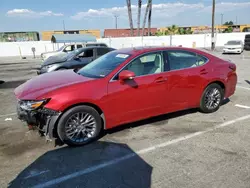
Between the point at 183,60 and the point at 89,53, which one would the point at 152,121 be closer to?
the point at 183,60

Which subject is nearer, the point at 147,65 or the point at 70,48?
the point at 147,65

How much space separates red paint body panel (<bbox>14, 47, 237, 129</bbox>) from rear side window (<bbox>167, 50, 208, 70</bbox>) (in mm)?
99

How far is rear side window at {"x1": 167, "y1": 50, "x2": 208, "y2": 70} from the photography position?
454 cm

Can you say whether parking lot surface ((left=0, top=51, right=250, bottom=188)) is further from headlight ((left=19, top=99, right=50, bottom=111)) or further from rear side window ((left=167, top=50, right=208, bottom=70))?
rear side window ((left=167, top=50, right=208, bottom=70))

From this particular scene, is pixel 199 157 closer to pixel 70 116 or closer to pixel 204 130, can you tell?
pixel 204 130

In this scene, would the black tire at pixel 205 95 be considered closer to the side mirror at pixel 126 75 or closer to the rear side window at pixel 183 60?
the rear side window at pixel 183 60

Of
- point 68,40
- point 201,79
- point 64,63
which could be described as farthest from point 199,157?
point 68,40

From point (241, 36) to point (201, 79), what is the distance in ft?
138

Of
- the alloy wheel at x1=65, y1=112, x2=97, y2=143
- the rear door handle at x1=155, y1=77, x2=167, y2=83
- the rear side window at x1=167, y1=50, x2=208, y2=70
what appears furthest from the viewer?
the rear side window at x1=167, y1=50, x2=208, y2=70

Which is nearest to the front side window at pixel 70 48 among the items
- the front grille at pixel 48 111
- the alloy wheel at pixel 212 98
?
the alloy wheel at pixel 212 98

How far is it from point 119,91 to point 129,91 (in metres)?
0.19

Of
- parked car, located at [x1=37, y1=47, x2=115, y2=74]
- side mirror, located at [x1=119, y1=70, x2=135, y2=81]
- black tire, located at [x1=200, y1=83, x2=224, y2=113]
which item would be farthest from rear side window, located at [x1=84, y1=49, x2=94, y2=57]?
side mirror, located at [x1=119, y1=70, x2=135, y2=81]

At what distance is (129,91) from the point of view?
398 cm

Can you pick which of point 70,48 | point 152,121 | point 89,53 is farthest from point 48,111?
point 70,48
